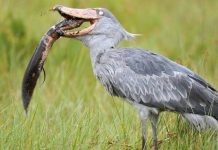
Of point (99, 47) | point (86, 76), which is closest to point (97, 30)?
point (99, 47)

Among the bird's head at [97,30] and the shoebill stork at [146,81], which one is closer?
the shoebill stork at [146,81]

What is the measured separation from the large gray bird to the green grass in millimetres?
219

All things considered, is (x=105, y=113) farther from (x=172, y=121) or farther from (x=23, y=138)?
(x=23, y=138)

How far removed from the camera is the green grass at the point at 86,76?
5.73 metres

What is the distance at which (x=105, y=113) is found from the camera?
7.20 m

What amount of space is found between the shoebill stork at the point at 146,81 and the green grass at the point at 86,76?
224mm

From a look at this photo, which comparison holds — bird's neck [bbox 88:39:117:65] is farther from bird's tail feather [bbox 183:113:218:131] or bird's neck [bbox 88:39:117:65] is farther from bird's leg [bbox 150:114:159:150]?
bird's tail feather [bbox 183:113:218:131]

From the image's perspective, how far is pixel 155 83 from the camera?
18.7ft

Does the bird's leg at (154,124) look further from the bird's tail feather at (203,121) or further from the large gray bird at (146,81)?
the bird's tail feather at (203,121)

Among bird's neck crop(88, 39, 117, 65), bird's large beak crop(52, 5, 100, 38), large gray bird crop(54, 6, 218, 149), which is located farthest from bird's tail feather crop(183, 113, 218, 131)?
bird's large beak crop(52, 5, 100, 38)

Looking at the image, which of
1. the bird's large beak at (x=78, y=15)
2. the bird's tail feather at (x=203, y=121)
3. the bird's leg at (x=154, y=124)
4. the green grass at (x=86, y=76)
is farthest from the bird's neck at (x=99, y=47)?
the bird's tail feather at (x=203, y=121)

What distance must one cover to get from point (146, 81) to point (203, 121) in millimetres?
477

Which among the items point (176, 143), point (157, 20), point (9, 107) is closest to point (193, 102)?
point (176, 143)

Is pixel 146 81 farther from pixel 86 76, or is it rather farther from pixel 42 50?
pixel 86 76
